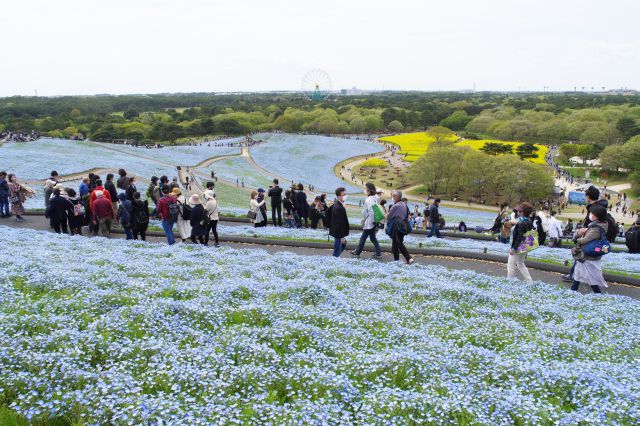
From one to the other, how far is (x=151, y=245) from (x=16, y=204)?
11.9m

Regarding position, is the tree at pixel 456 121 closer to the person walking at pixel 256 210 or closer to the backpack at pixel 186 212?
the person walking at pixel 256 210

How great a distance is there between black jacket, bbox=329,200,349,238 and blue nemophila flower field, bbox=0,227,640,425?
4.11m

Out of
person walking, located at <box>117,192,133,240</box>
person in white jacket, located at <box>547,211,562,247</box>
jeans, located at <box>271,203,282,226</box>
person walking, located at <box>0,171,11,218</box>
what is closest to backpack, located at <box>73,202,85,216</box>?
person walking, located at <box>117,192,133,240</box>

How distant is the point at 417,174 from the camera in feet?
248

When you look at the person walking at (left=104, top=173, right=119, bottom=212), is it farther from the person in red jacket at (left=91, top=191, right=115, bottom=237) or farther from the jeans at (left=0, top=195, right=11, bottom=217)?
the jeans at (left=0, top=195, right=11, bottom=217)

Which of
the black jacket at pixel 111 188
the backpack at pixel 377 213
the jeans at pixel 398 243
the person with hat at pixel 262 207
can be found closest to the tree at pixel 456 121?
the person with hat at pixel 262 207

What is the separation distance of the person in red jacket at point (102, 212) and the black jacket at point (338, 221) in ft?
30.5

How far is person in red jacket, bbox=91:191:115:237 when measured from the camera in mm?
18438

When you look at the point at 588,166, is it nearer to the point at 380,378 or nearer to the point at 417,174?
the point at 417,174

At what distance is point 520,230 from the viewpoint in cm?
1315

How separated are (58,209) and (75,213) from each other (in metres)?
0.64

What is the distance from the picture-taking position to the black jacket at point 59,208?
1859 cm

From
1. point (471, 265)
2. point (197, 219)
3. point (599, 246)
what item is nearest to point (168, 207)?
point (197, 219)

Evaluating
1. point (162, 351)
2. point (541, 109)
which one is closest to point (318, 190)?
point (162, 351)
